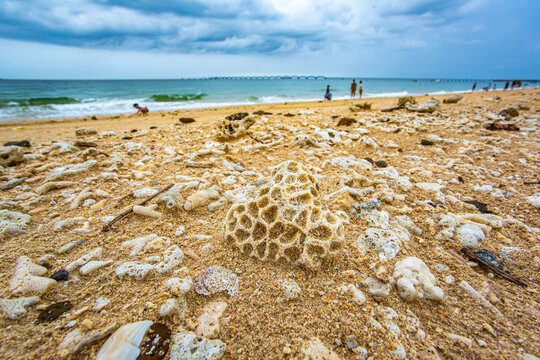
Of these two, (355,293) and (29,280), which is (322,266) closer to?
(355,293)

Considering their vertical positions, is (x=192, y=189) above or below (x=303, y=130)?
below

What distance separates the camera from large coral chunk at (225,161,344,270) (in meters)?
1.78

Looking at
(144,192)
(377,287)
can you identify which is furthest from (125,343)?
(144,192)

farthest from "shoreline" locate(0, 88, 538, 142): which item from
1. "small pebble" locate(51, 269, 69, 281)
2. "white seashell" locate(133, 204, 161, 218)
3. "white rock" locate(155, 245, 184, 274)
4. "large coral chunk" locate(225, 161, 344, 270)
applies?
"large coral chunk" locate(225, 161, 344, 270)

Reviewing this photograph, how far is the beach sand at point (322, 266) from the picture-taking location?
54.0 inches

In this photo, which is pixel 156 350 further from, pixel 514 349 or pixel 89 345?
pixel 514 349

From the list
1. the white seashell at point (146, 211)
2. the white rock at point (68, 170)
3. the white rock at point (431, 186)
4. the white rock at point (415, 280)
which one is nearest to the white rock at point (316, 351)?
the white rock at point (415, 280)

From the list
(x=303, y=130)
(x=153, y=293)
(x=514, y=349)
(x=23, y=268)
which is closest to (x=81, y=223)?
(x=23, y=268)

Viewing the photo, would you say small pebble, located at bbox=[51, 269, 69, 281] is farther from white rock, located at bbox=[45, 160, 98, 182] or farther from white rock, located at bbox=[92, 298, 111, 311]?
white rock, located at bbox=[45, 160, 98, 182]

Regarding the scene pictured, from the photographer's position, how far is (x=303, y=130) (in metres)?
5.89

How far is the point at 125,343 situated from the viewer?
1.28 m

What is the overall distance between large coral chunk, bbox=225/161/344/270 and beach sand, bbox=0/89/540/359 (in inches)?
3.8

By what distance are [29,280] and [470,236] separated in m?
3.61

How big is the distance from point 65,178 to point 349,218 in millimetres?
4022
